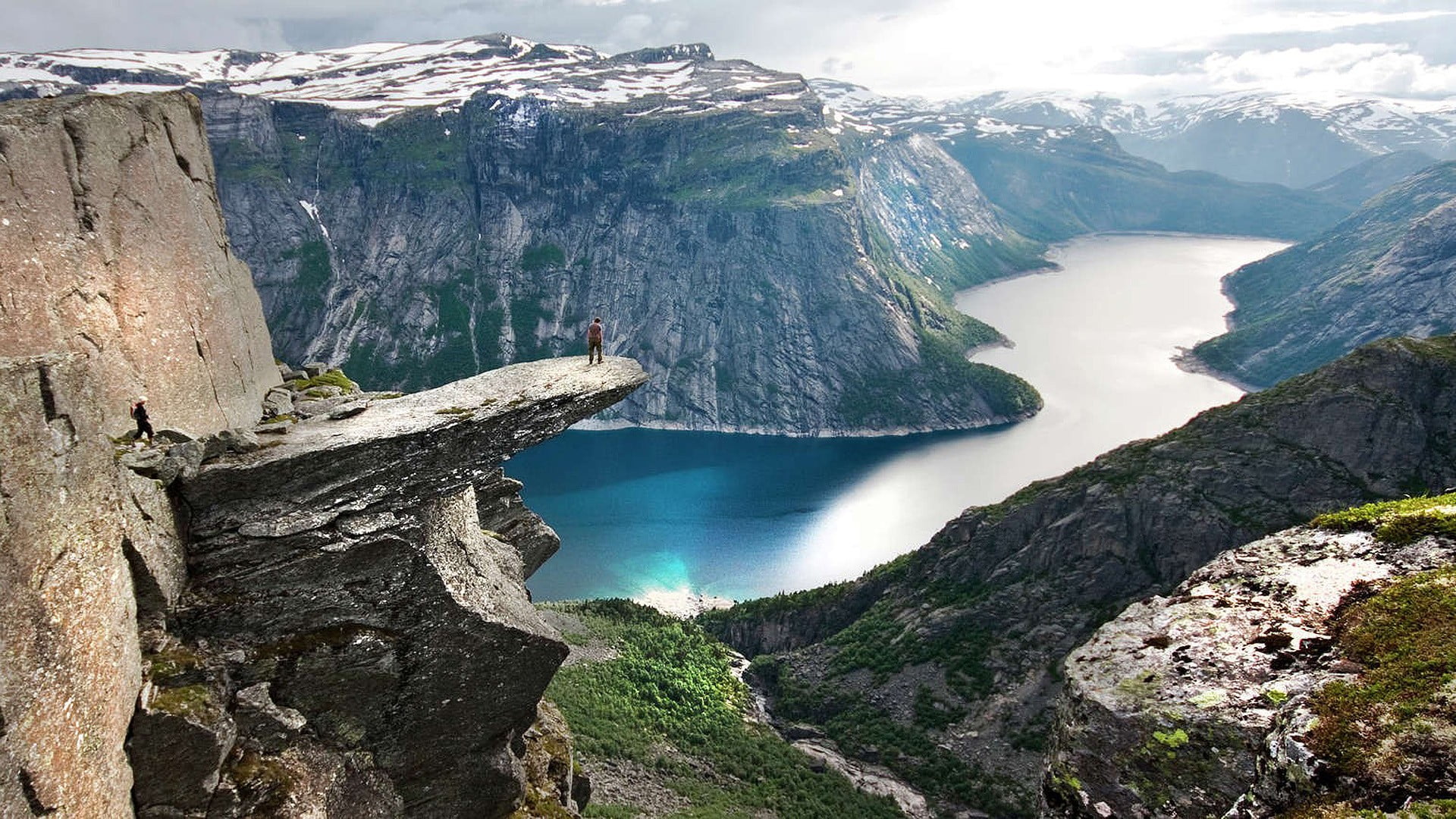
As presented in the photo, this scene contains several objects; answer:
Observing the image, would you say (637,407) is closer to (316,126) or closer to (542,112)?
(542,112)

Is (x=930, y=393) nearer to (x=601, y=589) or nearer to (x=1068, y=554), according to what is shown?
(x=601, y=589)

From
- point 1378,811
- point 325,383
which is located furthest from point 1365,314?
point 1378,811

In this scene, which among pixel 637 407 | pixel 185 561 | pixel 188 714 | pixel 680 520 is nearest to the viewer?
pixel 188 714

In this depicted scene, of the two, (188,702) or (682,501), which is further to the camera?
(682,501)

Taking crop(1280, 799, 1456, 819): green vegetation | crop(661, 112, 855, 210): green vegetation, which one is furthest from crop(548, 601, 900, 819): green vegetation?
crop(661, 112, 855, 210): green vegetation

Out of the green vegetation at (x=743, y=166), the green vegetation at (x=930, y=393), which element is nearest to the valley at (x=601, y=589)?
the green vegetation at (x=930, y=393)

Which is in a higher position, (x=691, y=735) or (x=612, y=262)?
(x=612, y=262)

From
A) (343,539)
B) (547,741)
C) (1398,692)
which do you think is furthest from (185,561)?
(1398,692)
